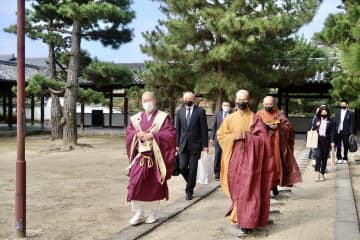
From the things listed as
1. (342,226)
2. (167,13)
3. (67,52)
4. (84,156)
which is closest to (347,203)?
(342,226)

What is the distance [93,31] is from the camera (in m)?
17.9

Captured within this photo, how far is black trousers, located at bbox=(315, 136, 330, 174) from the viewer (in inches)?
390

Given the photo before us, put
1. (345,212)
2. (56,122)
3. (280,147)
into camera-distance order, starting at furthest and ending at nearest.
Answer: (56,122), (280,147), (345,212)

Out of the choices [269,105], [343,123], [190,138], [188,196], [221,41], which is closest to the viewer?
[269,105]

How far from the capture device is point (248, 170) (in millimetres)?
5488

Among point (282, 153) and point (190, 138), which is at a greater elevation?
point (190, 138)

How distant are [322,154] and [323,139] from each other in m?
0.31

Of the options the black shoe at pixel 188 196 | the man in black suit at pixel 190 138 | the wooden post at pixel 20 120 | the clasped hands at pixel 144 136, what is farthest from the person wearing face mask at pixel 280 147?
the wooden post at pixel 20 120

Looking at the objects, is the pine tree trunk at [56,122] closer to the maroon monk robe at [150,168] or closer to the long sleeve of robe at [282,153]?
the long sleeve of robe at [282,153]

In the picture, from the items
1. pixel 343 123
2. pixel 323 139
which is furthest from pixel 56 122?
pixel 323 139

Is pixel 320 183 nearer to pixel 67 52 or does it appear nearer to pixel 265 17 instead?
pixel 265 17

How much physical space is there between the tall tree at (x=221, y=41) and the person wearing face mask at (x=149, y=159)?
9.81 meters

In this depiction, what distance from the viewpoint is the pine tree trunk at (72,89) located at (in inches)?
698

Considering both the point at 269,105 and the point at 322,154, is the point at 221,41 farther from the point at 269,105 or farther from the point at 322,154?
the point at 269,105
